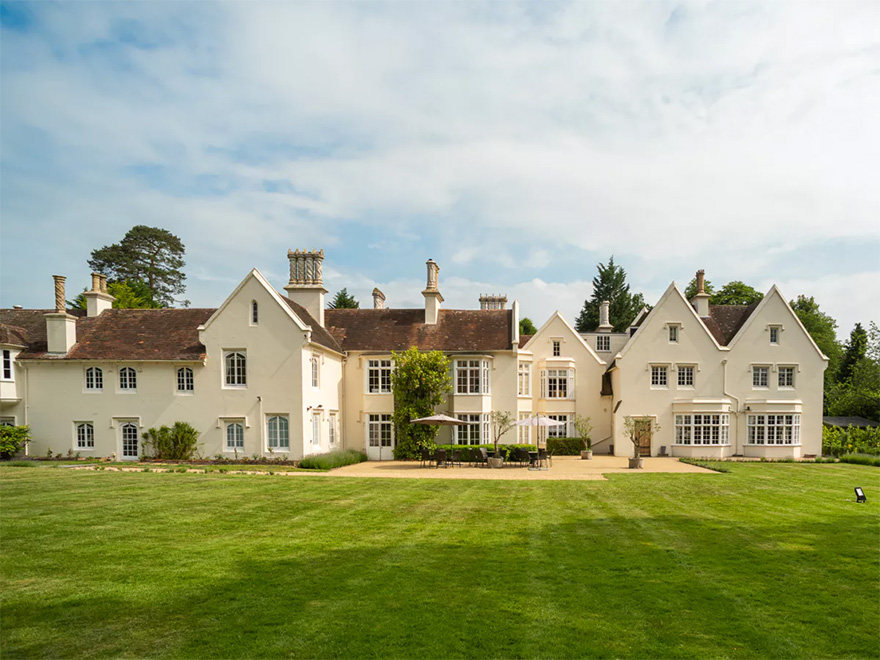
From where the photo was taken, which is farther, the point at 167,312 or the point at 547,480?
the point at 167,312

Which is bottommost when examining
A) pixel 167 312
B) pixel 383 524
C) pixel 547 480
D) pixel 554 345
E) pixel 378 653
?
pixel 547 480

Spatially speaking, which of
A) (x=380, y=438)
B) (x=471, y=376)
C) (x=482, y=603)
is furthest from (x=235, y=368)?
(x=482, y=603)

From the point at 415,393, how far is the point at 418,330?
16.0 feet

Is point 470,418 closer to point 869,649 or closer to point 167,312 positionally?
point 167,312

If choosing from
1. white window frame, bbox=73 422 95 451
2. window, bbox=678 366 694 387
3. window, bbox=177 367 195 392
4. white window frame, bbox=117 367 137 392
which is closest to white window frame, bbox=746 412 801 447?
window, bbox=678 366 694 387

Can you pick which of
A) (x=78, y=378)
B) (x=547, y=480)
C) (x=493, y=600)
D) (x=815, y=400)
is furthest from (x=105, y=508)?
(x=815, y=400)

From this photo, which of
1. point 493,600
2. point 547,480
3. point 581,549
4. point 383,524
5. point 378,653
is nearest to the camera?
point 378,653

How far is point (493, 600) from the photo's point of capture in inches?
312

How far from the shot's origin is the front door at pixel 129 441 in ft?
95.4

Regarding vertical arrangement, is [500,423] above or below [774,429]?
above

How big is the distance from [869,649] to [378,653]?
18.4 feet

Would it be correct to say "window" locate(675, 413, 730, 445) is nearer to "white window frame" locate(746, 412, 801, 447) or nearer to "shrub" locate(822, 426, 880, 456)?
"white window frame" locate(746, 412, 801, 447)

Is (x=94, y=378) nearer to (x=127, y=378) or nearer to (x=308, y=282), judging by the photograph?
(x=127, y=378)

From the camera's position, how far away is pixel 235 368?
29.0 meters
